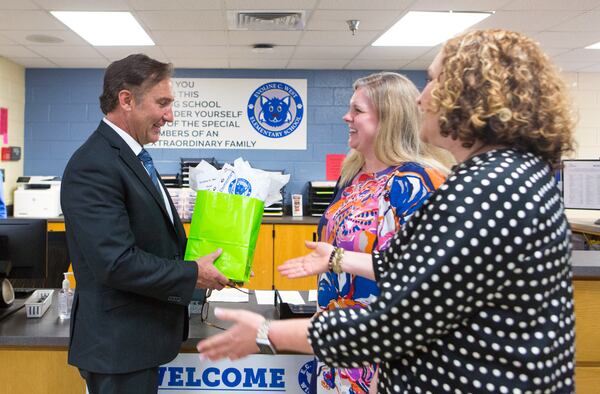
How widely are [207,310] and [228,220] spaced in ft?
1.94

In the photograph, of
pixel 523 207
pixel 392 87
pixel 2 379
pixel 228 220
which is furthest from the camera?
pixel 2 379

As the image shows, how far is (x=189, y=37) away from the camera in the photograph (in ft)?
14.9

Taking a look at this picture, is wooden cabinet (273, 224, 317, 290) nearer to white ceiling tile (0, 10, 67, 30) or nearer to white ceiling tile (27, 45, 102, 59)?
white ceiling tile (27, 45, 102, 59)

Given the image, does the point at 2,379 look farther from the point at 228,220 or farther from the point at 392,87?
the point at 392,87

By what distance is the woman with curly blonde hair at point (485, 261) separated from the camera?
2.60 feet

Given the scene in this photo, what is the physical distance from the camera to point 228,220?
165 cm

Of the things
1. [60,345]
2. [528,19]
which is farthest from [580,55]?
[60,345]

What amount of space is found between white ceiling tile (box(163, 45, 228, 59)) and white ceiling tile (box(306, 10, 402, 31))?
1.15m

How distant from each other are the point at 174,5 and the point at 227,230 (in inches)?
105

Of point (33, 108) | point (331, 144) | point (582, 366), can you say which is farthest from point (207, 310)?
point (33, 108)

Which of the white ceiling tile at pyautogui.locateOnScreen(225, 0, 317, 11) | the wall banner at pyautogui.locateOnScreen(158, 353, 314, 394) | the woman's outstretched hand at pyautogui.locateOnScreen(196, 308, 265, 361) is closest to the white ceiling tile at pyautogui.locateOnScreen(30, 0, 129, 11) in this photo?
the white ceiling tile at pyautogui.locateOnScreen(225, 0, 317, 11)

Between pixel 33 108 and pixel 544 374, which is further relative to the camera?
pixel 33 108

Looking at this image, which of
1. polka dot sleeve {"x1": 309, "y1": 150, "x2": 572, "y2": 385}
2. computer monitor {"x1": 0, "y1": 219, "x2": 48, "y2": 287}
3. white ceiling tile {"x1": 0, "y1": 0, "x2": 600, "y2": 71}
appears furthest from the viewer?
white ceiling tile {"x1": 0, "y1": 0, "x2": 600, "y2": 71}

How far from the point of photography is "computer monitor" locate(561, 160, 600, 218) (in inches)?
187
